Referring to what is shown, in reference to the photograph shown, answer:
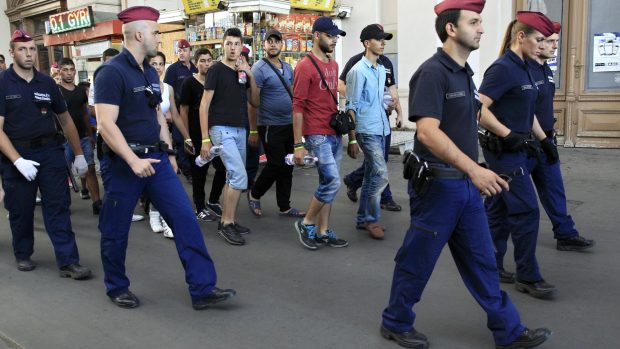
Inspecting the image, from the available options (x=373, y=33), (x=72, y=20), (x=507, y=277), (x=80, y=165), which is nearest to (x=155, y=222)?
(x=80, y=165)

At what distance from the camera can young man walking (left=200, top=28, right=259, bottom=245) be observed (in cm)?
572

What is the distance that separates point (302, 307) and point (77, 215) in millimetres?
4284

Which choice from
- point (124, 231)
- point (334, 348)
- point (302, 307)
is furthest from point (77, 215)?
point (334, 348)

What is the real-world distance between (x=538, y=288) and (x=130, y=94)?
311 centimetres

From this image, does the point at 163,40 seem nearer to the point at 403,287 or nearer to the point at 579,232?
the point at 579,232

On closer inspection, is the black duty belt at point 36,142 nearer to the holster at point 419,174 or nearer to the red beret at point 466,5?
the holster at point 419,174

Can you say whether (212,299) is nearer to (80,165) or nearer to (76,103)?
(80,165)

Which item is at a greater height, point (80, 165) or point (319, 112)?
point (319, 112)

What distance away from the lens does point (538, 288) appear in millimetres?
4141

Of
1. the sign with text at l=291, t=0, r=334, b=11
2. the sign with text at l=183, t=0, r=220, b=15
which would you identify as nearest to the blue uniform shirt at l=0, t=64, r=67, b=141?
the sign with text at l=183, t=0, r=220, b=15

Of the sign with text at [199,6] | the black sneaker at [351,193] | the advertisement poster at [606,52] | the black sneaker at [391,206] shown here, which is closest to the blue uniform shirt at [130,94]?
the black sneaker at [391,206]

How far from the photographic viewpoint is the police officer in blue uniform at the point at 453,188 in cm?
312

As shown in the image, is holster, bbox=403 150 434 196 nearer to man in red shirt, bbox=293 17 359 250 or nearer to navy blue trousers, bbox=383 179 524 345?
navy blue trousers, bbox=383 179 524 345

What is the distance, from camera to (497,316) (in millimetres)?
3195
